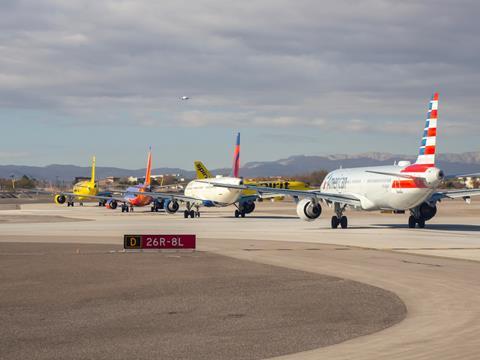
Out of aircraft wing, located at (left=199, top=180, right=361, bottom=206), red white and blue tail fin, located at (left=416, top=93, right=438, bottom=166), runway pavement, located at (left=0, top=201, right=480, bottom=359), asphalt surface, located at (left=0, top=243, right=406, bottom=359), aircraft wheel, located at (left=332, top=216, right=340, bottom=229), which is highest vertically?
red white and blue tail fin, located at (left=416, top=93, right=438, bottom=166)

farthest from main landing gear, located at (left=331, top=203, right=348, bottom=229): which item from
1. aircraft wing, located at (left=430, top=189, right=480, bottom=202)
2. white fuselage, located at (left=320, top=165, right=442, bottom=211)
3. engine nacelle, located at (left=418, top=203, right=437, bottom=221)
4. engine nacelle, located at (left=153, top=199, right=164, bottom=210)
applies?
engine nacelle, located at (left=153, top=199, right=164, bottom=210)

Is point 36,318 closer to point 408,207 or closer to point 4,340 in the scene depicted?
point 4,340

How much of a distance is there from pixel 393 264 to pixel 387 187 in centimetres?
2217

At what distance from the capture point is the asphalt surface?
1302 centimetres

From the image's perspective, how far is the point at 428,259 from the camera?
29.5 m

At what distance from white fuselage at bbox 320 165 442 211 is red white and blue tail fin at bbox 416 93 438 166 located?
77cm

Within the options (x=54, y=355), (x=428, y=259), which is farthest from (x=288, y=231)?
(x=54, y=355)

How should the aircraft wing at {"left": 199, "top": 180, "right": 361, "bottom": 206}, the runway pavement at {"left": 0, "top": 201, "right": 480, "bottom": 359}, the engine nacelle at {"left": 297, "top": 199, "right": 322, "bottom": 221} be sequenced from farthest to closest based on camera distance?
the aircraft wing at {"left": 199, "top": 180, "right": 361, "bottom": 206} → the engine nacelle at {"left": 297, "top": 199, "right": 322, "bottom": 221} → the runway pavement at {"left": 0, "top": 201, "right": 480, "bottom": 359}

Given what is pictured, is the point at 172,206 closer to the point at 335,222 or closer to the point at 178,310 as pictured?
the point at 335,222

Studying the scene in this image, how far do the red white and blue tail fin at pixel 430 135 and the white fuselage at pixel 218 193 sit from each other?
25.3 metres

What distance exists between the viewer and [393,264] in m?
27.6

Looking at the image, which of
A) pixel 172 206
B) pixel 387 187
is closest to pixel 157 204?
pixel 172 206

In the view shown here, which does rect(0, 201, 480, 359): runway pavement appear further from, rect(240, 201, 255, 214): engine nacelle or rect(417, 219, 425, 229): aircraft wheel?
rect(240, 201, 255, 214): engine nacelle

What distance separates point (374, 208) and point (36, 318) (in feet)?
127
